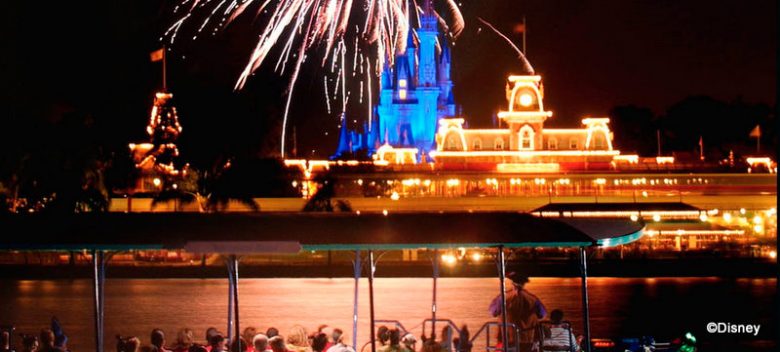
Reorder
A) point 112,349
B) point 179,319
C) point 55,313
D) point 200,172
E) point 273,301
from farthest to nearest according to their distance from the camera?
point 200,172, point 273,301, point 55,313, point 179,319, point 112,349

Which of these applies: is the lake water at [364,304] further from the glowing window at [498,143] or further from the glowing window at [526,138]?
the glowing window at [498,143]

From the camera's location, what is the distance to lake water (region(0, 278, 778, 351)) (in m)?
25.0

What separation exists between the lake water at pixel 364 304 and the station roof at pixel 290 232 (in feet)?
18.1

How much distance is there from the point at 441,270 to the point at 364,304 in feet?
58.4

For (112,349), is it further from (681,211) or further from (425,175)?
(425,175)

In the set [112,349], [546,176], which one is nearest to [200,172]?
[546,176]

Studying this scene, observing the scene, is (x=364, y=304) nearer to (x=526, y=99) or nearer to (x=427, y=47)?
(x=526, y=99)

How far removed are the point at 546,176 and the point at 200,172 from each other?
2249cm

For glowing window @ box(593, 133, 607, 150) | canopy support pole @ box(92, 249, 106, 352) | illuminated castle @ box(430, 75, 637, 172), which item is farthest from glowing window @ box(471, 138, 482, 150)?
canopy support pole @ box(92, 249, 106, 352)

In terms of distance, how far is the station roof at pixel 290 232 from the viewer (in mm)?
12531

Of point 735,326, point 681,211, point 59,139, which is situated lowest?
point 735,326

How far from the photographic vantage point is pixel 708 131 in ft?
408

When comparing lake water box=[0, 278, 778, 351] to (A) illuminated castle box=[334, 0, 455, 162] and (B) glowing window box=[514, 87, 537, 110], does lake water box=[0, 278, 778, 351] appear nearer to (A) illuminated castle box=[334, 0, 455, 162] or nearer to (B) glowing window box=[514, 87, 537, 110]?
(B) glowing window box=[514, 87, 537, 110]
